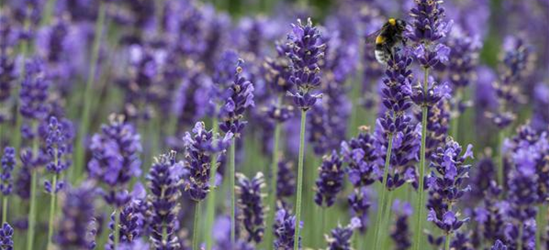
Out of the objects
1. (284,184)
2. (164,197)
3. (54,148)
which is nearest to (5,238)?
(54,148)

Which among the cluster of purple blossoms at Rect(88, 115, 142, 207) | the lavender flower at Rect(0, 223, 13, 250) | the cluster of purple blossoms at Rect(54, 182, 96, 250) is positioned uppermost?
the cluster of purple blossoms at Rect(88, 115, 142, 207)

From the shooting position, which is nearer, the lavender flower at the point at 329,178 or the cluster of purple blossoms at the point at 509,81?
the lavender flower at the point at 329,178

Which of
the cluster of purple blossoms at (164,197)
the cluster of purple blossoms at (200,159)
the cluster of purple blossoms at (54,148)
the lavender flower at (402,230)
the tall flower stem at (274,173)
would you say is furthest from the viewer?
the lavender flower at (402,230)

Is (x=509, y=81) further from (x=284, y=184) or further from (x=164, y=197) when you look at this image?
Result: (x=164, y=197)

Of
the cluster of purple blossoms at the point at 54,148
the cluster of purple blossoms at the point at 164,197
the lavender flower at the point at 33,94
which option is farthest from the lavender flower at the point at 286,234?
the lavender flower at the point at 33,94

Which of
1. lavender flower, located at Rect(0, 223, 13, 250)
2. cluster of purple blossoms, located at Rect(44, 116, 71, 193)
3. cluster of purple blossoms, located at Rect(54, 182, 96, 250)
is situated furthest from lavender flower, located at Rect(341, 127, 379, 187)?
cluster of purple blossoms, located at Rect(54, 182, 96, 250)

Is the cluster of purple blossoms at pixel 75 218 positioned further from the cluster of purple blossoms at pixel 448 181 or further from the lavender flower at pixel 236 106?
the cluster of purple blossoms at pixel 448 181

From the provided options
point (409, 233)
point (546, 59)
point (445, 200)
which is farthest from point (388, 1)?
point (445, 200)

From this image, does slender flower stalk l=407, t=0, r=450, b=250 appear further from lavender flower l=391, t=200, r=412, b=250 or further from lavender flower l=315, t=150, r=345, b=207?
lavender flower l=391, t=200, r=412, b=250

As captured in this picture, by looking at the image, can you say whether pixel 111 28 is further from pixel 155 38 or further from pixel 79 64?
pixel 155 38
